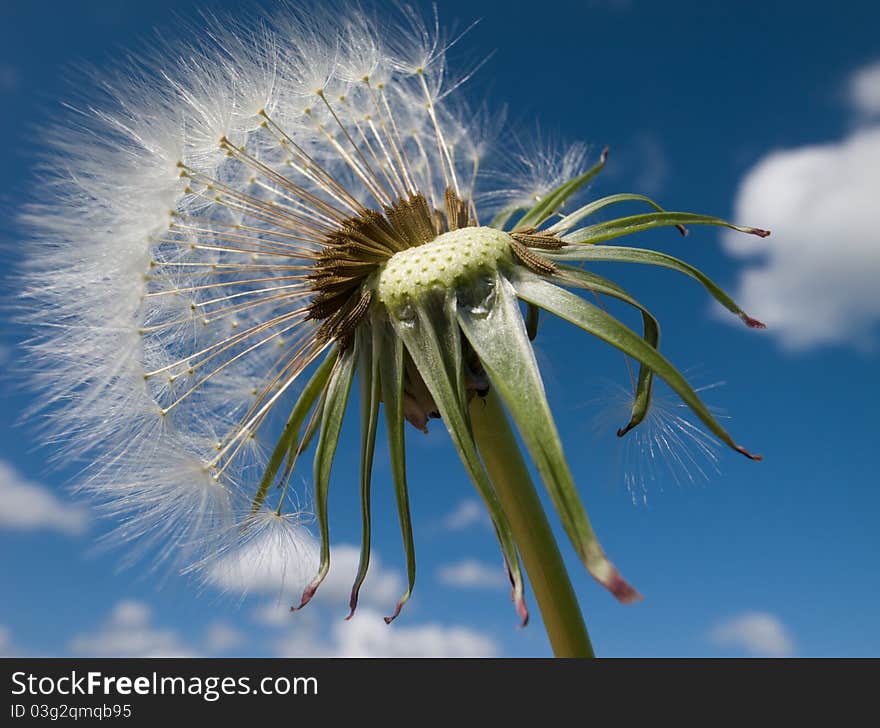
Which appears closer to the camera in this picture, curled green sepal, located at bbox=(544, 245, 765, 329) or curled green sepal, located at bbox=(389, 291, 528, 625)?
curled green sepal, located at bbox=(389, 291, 528, 625)

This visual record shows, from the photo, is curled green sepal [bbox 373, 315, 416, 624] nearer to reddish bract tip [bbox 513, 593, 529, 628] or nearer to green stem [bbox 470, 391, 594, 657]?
green stem [bbox 470, 391, 594, 657]

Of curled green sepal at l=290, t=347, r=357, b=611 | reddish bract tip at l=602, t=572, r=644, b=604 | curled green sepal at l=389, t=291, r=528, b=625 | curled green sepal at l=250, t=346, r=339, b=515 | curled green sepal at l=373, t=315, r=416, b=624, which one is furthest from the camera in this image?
curled green sepal at l=250, t=346, r=339, b=515

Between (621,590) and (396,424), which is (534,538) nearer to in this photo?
(396,424)

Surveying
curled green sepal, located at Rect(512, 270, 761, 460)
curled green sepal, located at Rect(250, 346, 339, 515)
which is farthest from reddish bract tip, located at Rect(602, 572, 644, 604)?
curled green sepal, located at Rect(250, 346, 339, 515)

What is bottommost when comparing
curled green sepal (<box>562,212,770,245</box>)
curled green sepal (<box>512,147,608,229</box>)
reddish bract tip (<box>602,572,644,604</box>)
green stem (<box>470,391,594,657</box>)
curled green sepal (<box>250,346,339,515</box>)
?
reddish bract tip (<box>602,572,644,604</box>)

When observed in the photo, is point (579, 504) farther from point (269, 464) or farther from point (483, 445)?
point (269, 464)

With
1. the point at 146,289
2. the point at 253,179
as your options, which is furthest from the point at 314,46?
the point at 146,289
